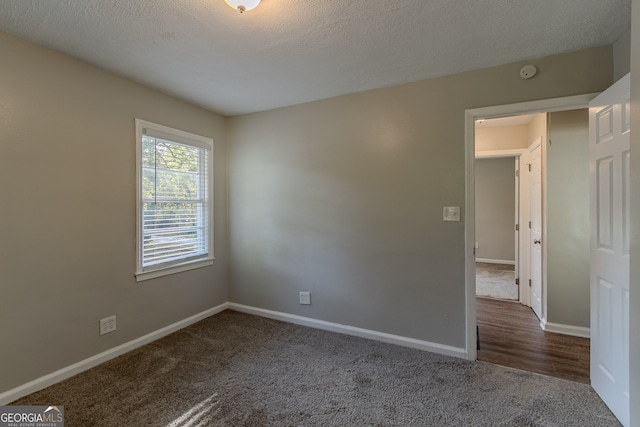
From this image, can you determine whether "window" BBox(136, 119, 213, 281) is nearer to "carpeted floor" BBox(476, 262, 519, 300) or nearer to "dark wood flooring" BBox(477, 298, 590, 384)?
"dark wood flooring" BBox(477, 298, 590, 384)

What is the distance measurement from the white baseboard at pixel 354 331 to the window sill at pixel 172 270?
0.68 m

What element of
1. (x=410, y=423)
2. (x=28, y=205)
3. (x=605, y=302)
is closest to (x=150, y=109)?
(x=28, y=205)

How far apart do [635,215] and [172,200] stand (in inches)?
132

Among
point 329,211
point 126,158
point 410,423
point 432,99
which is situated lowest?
point 410,423

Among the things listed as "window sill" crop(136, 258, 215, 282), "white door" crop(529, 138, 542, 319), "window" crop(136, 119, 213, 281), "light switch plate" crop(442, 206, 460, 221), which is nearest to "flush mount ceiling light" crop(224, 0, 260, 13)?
"window" crop(136, 119, 213, 281)

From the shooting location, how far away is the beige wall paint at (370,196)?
2.43 m

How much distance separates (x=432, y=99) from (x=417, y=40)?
26.6 inches

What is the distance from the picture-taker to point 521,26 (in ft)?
5.90

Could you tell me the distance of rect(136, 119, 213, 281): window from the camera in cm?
270

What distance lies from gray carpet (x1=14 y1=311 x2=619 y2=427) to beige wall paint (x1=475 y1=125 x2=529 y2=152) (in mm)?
3195

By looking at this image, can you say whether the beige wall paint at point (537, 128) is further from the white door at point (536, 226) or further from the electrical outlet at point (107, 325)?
the electrical outlet at point (107, 325)

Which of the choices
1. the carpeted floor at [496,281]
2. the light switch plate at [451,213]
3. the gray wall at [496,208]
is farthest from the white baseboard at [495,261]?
the light switch plate at [451,213]

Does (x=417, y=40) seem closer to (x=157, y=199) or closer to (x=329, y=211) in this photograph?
(x=329, y=211)

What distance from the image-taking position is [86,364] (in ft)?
7.41
